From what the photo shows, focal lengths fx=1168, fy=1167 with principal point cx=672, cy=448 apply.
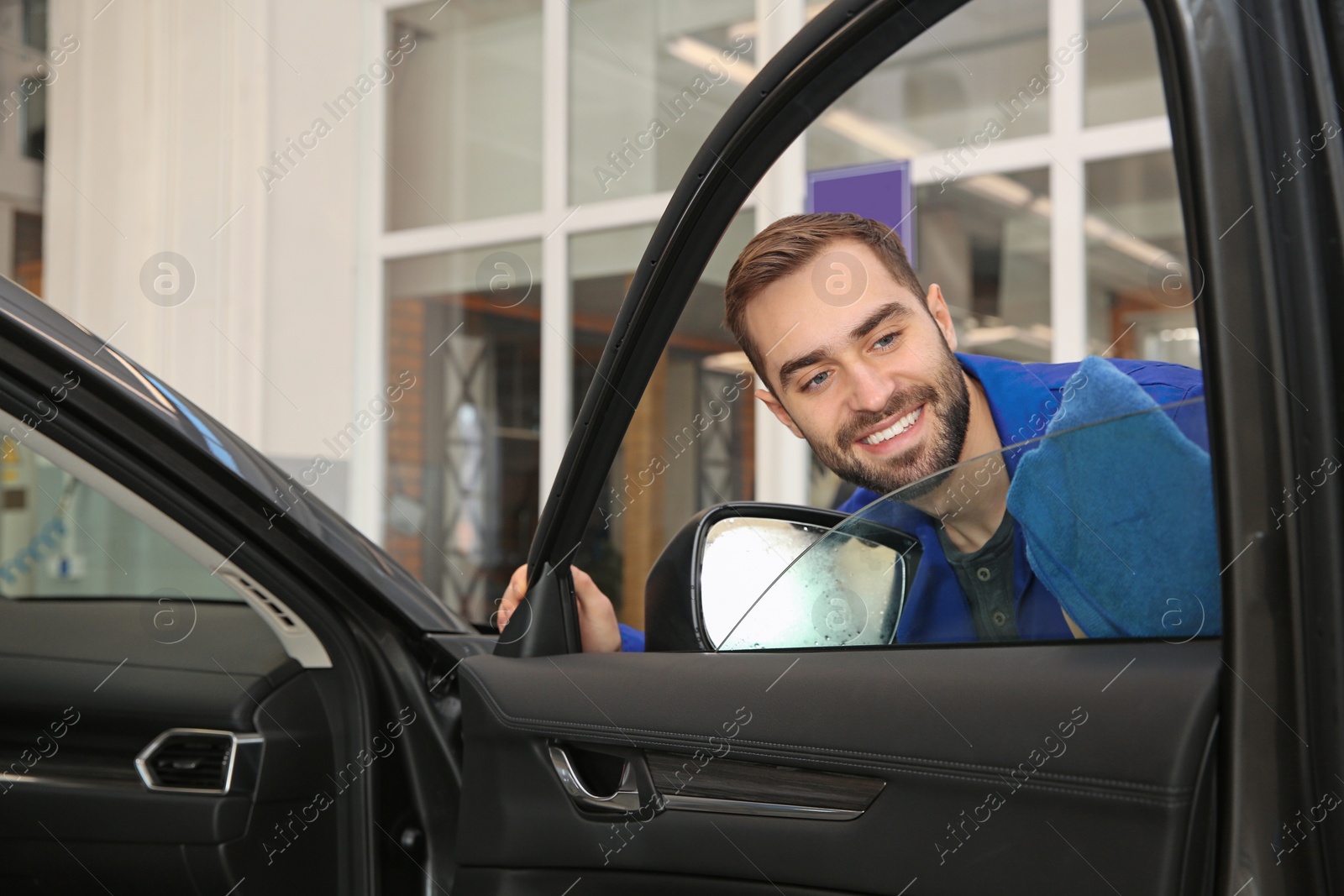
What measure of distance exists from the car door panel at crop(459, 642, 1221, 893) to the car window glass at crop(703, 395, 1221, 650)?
0.04m

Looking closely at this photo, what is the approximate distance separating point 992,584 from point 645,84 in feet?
16.9

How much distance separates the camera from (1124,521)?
810 mm

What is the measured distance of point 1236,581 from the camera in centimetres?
71

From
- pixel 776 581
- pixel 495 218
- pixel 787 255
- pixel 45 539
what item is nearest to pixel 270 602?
pixel 776 581

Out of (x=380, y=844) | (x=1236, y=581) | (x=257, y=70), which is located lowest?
(x=380, y=844)

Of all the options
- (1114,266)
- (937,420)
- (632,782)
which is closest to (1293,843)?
(632,782)

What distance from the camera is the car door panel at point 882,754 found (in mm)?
740

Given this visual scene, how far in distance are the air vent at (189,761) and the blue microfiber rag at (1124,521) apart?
0.96 metres

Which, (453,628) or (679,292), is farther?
(453,628)

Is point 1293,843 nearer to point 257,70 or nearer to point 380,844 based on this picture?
point 380,844

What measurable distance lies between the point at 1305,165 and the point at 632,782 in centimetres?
73

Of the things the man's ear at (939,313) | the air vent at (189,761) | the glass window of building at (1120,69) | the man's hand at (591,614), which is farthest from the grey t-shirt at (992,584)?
the glass window of building at (1120,69)

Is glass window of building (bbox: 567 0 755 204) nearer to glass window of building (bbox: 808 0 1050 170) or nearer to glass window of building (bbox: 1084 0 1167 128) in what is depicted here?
glass window of building (bbox: 808 0 1050 170)

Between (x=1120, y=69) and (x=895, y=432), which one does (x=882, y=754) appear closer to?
(x=895, y=432)
